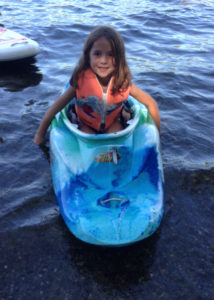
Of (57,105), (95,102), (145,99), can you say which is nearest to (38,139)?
(57,105)

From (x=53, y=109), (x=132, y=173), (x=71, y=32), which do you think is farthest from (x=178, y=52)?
(x=132, y=173)

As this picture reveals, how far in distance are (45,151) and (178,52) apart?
406 cm

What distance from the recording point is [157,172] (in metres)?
2.69

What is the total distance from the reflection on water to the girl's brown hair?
223 centimetres

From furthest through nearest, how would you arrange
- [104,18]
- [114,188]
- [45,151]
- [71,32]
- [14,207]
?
[104,18], [71,32], [45,151], [14,207], [114,188]

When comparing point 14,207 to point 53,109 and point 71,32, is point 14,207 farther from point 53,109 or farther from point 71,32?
point 71,32

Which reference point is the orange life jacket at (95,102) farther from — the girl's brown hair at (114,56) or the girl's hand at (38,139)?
the girl's hand at (38,139)

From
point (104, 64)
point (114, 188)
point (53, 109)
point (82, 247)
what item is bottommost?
point (82, 247)

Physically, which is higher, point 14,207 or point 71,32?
point 71,32

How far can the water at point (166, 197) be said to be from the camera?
7.13 feet

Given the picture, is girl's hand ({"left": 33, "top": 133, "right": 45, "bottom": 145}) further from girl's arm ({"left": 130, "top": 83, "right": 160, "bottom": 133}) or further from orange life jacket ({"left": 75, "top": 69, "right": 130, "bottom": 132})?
girl's arm ({"left": 130, "top": 83, "right": 160, "bottom": 133})

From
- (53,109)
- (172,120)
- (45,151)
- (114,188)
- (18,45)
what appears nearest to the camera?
(114,188)

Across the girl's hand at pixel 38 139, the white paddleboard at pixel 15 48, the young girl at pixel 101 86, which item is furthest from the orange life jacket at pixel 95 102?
the white paddleboard at pixel 15 48

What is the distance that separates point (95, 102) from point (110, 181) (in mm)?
787
